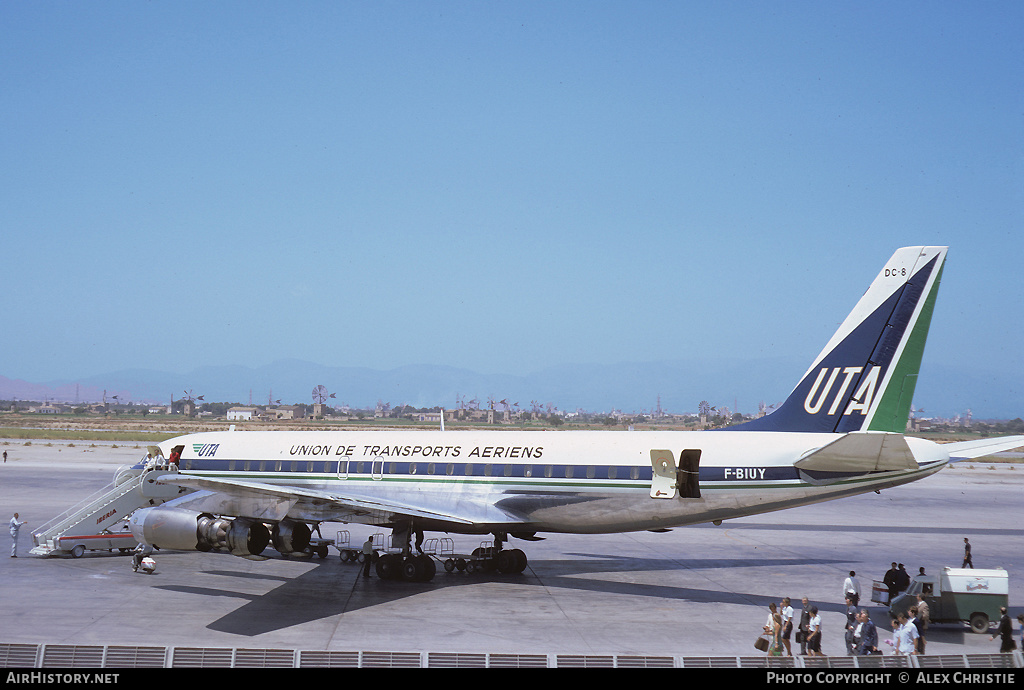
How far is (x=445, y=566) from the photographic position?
24.4 metres

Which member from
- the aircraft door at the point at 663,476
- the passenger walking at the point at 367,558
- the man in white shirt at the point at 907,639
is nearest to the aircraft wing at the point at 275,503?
the passenger walking at the point at 367,558

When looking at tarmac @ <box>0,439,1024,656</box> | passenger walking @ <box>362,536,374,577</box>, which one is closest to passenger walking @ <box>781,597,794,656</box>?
tarmac @ <box>0,439,1024,656</box>

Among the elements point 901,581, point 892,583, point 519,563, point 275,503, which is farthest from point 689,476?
point 275,503

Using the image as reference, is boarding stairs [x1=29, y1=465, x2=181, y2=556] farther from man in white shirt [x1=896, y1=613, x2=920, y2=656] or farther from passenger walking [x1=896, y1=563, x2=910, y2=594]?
passenger walking [x1=896, y1=563, x2=910, y2=594]

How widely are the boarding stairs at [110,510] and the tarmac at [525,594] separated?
709 millimetres

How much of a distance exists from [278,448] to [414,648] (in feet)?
45.4

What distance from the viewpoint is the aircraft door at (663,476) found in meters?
21.0

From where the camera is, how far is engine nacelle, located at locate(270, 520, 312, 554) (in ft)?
66.5

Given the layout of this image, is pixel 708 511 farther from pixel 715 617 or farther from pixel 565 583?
pixel 565 583

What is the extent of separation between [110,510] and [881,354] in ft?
81.9

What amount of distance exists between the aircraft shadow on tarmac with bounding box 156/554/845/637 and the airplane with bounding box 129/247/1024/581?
1.02 meters

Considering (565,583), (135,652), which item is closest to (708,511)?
(565,583)

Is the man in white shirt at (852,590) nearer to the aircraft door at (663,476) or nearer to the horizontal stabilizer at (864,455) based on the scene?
the horizontal stabilizer at (864,455)

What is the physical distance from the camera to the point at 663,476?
834 inches
